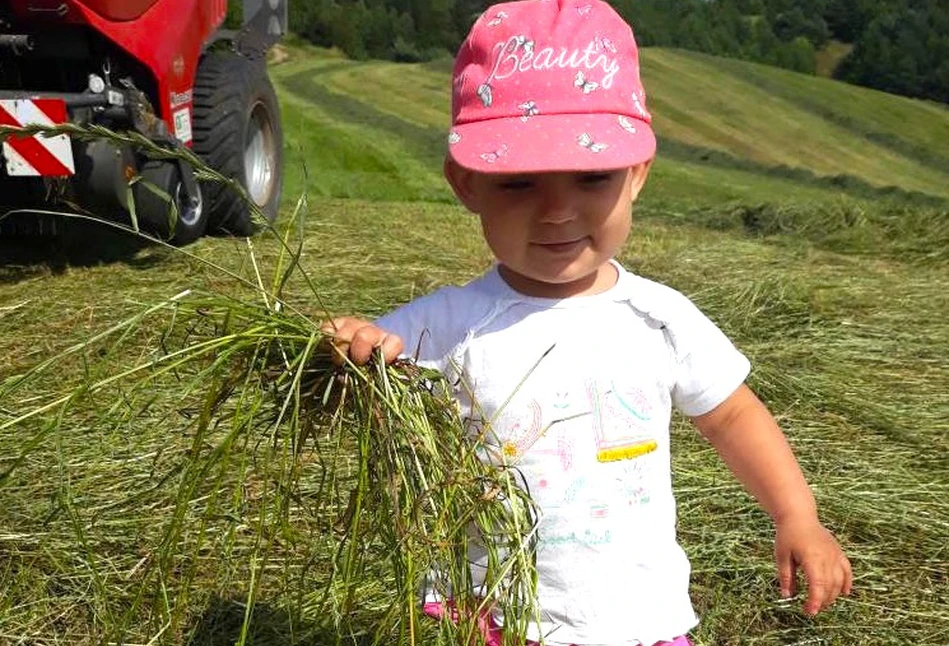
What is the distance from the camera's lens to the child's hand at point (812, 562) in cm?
177

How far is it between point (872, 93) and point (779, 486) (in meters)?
31.9

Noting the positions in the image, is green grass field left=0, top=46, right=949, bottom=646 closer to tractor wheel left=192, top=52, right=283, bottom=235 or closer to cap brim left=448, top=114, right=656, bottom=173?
tractor wheel left=192, top=52, right=283, bottom=235

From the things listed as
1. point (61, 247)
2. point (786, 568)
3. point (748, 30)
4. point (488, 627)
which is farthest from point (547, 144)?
point (748, 30)

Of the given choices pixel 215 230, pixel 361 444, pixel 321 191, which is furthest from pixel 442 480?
pixel 321 191

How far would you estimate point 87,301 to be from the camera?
4422mm

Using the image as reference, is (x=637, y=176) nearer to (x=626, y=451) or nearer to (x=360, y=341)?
(x=626, y=451)

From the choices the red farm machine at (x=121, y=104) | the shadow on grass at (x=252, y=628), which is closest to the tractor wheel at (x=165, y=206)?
the red farm machine at (x=121, y=104)

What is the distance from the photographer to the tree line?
33906 mm

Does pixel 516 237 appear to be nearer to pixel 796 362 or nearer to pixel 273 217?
pixel 796 362

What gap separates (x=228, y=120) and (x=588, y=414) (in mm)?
4400

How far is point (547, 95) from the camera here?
Result: 165cm

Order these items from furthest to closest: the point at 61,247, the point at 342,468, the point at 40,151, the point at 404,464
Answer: the point at 61,247 < the point at 40,151 < the point at 342,468 < the point at 404,464

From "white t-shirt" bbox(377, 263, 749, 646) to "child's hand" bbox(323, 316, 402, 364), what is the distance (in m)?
0.18

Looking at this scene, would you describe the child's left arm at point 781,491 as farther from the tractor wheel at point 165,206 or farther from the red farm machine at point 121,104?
the tractor wheel at point 165,206
